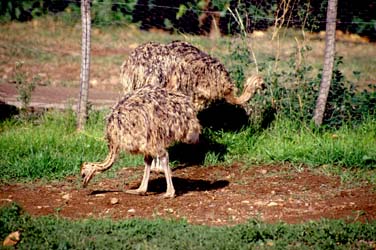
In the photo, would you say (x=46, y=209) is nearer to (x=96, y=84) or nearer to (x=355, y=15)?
(x=96, y=84)

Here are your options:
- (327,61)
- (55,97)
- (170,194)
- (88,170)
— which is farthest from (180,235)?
(55,97)

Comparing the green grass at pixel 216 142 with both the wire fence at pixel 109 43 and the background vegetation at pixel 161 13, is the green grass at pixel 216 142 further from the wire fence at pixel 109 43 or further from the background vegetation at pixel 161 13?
the background vegetation at pixel 161 13

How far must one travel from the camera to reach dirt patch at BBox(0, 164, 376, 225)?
671 cm

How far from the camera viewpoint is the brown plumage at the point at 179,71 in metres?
8.45

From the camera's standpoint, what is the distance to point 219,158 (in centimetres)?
877

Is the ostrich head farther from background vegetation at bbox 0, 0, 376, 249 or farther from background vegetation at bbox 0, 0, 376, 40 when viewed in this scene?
background vegetation at bbox 0, 0, 376, 40

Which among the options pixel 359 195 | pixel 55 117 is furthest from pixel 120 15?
pixel 359 195

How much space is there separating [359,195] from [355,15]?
9.37 meters

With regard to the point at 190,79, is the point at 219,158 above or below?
below

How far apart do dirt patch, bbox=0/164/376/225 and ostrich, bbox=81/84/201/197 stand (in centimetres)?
29

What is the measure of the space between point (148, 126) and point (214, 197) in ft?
3.49

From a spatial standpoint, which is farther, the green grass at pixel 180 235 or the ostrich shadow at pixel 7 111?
the ostrich shadow at pixel 7 111

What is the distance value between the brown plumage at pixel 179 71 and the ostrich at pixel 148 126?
109cm

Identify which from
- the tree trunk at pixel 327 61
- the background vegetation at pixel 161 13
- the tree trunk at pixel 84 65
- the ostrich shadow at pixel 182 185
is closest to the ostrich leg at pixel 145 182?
the ostrich shadow at pixel 182 185
